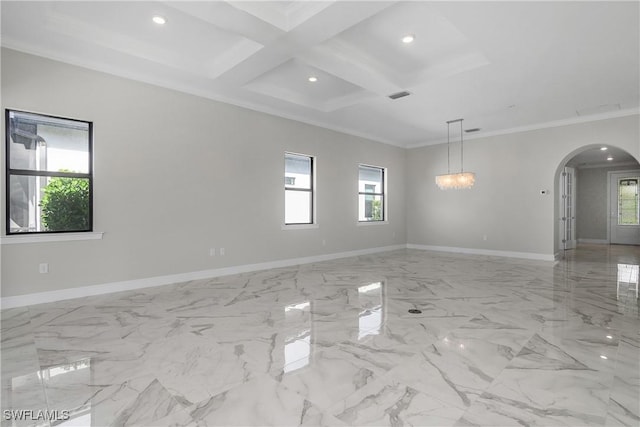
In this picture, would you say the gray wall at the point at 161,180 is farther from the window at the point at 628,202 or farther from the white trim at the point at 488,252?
the window at the point at 628,202

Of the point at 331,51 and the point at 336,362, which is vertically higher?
the point at 331,51

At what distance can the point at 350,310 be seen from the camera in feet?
12.0

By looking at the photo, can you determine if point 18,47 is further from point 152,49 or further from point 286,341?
point 286,341

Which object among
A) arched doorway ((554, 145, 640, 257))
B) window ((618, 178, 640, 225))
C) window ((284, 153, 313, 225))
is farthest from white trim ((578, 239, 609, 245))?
window ((284, 153, 313, 225))

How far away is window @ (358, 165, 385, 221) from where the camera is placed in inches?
325

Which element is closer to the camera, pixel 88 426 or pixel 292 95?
pixel 88 426

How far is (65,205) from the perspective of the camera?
13.5 feet

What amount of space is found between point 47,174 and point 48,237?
0.77 metres

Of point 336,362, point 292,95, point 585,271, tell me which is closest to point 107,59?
point 292,95

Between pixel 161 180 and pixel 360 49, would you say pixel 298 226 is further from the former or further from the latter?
pixel 360 49

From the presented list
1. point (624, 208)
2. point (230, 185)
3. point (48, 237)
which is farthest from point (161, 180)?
point (624, 208)

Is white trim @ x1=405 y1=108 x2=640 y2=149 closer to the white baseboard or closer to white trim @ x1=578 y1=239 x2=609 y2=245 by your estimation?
the white baseboard

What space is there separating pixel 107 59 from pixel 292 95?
109 inches

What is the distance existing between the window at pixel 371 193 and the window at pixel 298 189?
1.68 meters
